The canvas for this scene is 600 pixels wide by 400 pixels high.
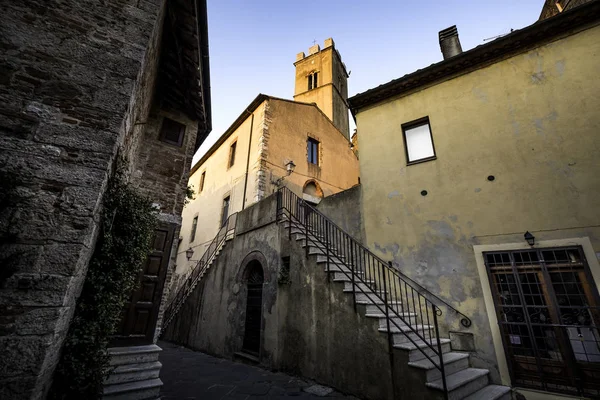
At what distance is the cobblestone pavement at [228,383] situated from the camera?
4.83 meters

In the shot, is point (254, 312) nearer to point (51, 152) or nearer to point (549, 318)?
point (51, 152)

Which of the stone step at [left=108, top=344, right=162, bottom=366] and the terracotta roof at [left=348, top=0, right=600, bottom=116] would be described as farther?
the terracotta roof at [left=348, top=0, right=600, bottom=116]

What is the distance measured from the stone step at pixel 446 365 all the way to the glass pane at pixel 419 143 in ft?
14.9

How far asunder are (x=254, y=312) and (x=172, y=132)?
5858mm

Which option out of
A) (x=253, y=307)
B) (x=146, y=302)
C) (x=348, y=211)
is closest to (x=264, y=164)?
(x=348, y=211)

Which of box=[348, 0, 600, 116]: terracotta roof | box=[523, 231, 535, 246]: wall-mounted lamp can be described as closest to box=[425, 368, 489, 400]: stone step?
box=[523, 231, 535, 246]: wall-mounted lamp

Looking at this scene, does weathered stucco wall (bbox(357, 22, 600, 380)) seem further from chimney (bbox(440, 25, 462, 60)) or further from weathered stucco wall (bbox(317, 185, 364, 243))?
chimney (bbox(440, 25, 462, 60))

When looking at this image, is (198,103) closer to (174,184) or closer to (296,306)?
(174,184)

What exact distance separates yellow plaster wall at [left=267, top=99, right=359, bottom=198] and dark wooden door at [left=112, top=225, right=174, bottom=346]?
601cm

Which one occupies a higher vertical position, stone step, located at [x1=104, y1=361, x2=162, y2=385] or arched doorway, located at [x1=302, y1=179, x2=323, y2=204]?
arched doorway, located at [x1=302, y1=179, x2=323, y2=204]

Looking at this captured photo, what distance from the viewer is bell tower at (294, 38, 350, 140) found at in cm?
2030

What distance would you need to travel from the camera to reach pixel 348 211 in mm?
7895

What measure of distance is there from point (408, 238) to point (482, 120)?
3.34 meters

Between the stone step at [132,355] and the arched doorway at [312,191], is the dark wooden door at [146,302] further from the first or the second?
the arched doorway at [312,191]
